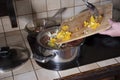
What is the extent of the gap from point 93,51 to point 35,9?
44 cm

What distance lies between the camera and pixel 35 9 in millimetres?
1116

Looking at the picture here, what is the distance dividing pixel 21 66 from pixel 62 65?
18cm

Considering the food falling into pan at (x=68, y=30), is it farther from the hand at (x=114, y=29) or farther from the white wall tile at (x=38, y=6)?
the white wall tile at (x=38, y=6)

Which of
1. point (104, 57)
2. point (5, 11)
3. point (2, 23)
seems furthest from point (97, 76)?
point (2, 23)

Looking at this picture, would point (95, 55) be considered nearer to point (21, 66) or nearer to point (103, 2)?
point (21, 66)

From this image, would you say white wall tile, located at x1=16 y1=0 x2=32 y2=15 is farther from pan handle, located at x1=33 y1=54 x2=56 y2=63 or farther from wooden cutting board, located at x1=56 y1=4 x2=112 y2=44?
pan handle, located at x1=33 y1=54 x2=56 y2=63

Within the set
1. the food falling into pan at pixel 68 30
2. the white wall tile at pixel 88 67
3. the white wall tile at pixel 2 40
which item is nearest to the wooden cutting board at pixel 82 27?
the food falling into pan at pixel 68 30

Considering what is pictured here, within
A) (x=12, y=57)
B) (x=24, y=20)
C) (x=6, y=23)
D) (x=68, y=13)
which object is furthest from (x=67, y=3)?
(x=12, y=57)

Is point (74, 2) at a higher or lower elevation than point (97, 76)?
higher

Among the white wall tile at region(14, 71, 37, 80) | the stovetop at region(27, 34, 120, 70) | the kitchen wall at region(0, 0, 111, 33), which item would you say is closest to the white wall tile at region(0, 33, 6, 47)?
the kitchen wall at region(0, 0, 111, 33)

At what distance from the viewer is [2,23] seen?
1.09 metres

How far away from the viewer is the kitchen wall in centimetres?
108

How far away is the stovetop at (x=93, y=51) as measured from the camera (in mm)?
820

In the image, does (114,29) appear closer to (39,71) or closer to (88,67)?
(88,67)
